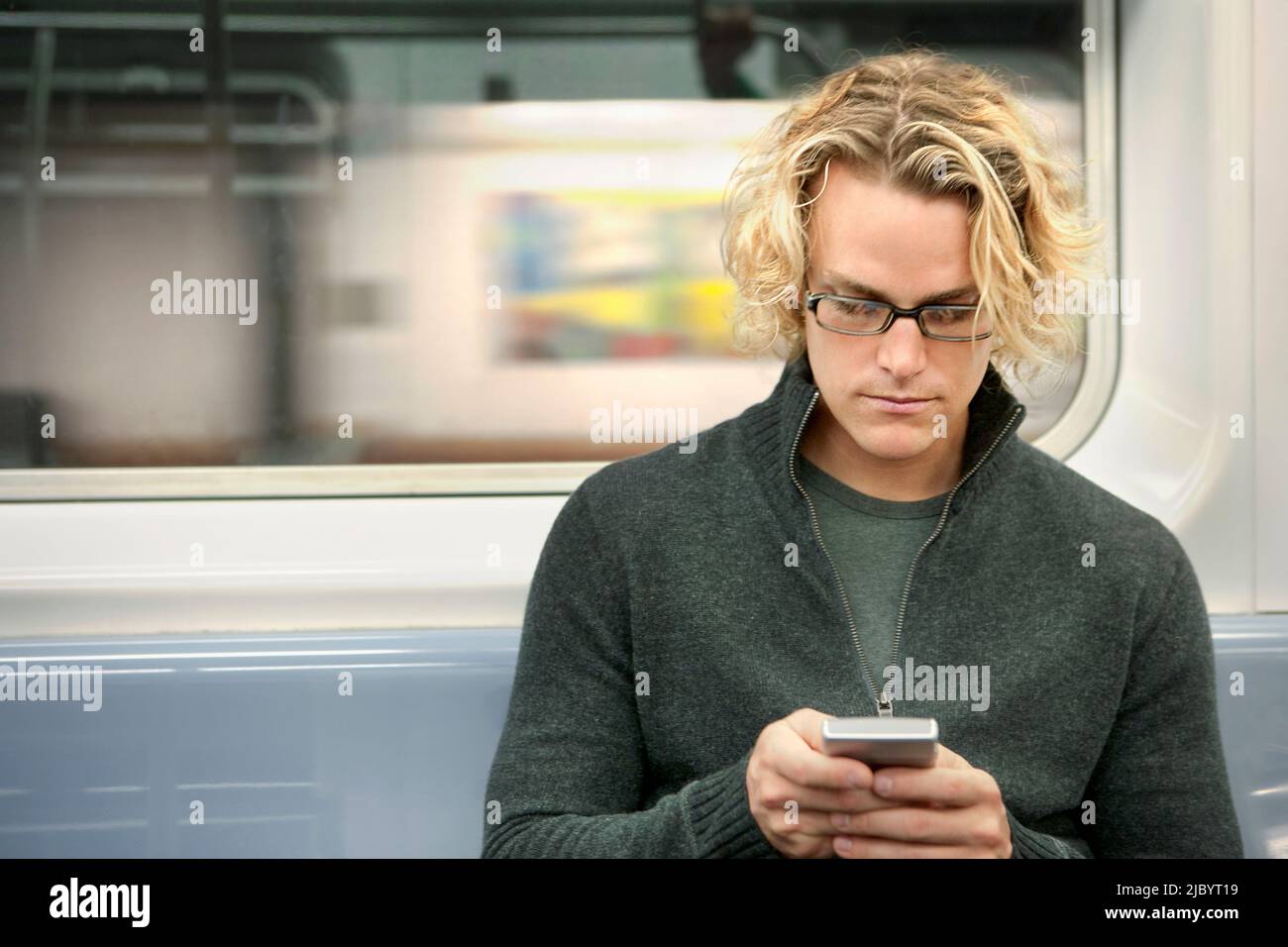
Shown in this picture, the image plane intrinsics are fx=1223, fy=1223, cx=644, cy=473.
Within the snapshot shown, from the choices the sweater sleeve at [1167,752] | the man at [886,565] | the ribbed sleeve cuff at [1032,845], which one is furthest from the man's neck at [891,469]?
the ribbed sleeve cuff at [1032,845]

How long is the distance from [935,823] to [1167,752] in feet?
1.25

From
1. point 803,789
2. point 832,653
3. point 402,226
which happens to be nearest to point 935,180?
point 832,653

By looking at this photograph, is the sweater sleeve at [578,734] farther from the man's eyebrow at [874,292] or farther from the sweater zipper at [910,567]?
the man's eyebrow at [874,292]

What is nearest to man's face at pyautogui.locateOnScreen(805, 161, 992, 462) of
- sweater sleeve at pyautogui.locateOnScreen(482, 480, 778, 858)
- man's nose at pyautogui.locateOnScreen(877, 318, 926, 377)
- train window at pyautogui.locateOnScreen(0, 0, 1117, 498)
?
man's nose at pyautogui.locateOnScreen(877, 318, 926, 377)

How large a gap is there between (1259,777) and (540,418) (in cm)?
115

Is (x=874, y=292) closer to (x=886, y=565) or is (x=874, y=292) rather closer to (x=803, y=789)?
(x=886, y=565)

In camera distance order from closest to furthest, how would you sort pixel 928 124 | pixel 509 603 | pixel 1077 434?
1. pixel 928 124
2. pixel 509 603
3. pixel 1077 434

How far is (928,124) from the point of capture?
4.09 ft

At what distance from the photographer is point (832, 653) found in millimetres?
1312

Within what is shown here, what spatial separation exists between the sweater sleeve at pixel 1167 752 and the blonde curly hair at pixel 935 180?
32 centimetres

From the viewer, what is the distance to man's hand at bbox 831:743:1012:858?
1.07m

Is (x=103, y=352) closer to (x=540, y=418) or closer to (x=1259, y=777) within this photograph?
(x=540, y=418)

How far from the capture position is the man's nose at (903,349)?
125cm
